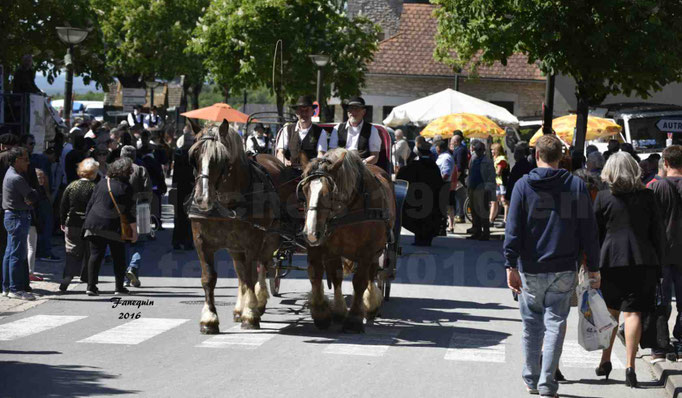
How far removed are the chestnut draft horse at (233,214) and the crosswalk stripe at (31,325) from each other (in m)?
1.73

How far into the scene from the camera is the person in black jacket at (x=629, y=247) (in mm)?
9078

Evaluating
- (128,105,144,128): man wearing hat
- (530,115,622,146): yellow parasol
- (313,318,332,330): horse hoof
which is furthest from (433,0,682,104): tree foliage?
(128,105,144,128): man wearing hat

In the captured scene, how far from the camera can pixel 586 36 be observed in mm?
21297

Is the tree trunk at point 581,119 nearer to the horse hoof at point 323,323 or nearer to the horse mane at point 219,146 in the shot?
the horse hoof at point 323,323

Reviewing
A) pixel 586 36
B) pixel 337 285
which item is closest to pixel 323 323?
pixel 337 285

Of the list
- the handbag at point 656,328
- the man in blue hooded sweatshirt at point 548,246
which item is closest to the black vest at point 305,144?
the handbag at point 656,328

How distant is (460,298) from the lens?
14.3 meters

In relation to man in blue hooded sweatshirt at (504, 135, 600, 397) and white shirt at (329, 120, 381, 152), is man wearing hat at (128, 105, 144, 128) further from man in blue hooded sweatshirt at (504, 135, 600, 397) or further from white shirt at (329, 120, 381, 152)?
man in blue hooded sweatshirt at (504, 135, 600, 397)

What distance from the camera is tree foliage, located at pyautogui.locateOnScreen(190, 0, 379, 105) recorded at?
38.1 m

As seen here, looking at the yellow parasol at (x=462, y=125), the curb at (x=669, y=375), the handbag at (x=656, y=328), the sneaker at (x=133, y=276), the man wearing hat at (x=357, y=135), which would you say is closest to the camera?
the curb at (x=669, y=375)

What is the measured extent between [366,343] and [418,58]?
1416 inches

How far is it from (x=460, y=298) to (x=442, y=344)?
3.65m

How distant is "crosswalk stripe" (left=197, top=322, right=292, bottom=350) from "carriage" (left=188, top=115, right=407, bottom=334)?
0.14 meters

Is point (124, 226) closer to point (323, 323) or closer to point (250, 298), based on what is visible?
point (250, 298)
